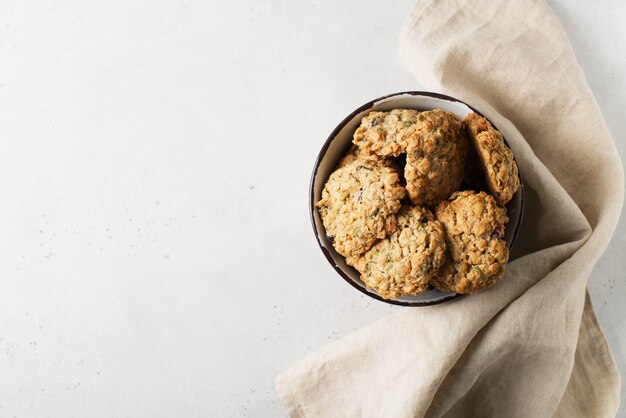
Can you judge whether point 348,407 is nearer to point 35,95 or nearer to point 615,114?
point 615,114

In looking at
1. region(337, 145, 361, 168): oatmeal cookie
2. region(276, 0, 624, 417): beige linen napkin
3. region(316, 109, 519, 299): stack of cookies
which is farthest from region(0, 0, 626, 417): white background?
region(316, 109, 519, 299): stack of cookies

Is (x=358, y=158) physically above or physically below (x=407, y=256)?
above

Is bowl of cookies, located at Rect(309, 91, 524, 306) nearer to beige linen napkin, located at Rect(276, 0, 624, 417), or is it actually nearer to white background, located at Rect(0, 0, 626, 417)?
beige linen napkin, located at Rect(276, 0, 624, 417)

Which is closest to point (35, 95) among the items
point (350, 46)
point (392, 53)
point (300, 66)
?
point (300, 66)

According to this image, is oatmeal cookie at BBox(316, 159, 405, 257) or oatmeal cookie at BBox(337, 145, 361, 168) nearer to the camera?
oatmeal cookie at BBox(316, 159, 405, 257)

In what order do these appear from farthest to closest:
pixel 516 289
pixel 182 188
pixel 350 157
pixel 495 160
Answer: pixel 182 188 < pixel 516 289 < pixel 350 157 < pixel 495 160

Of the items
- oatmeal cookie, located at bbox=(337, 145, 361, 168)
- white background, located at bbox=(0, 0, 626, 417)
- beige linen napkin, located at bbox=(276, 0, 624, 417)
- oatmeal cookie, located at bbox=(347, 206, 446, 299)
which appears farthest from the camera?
white background, located at bbox=(0, 0, 626, 417)

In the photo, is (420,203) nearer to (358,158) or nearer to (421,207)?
(421,207)

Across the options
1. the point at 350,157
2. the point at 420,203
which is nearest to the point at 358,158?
the point at 350,157

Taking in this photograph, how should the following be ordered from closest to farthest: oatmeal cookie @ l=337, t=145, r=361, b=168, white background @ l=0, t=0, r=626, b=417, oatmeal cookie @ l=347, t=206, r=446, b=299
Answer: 1. oatmeal cookie @ l=347, t=206, r=446, b=299
2. oatmeal cookie @ l=337, t=145, r=361, b=168
3. white background @ l=0, t=0, r=626, b=417
